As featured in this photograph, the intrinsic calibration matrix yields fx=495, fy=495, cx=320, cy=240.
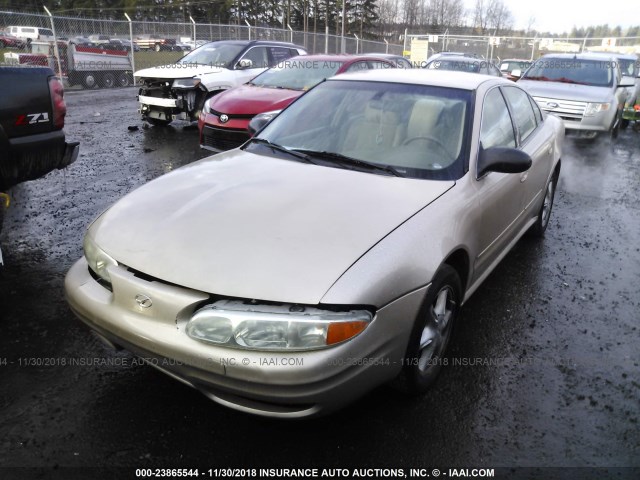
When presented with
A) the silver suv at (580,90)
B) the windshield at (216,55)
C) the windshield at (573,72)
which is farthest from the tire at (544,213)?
the windshield at (216,55)

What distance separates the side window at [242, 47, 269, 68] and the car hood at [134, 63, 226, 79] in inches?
32.9

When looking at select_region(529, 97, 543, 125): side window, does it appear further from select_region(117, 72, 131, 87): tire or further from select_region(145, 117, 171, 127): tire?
select_region(117, 72, 131, 87): tire

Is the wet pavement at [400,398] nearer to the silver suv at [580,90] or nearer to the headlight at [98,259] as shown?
the headlight at [98,259]

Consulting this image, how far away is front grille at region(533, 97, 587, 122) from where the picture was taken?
368 inches

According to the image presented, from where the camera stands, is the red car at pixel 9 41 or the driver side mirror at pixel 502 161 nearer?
the driver side mirror at pixel 502 161

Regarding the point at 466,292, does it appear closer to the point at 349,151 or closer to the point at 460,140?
the point at 460,140

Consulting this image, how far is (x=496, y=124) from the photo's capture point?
3.51m

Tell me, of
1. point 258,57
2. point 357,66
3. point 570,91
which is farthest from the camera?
point 258,57

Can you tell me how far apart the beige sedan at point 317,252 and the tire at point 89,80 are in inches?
606

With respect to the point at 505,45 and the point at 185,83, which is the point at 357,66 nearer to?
the point at 185,83

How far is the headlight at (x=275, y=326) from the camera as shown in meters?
1.93

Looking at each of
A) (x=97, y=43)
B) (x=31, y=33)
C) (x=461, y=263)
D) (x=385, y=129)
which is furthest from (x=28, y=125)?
(x=31, y=33)

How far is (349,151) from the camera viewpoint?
3186 millimetres

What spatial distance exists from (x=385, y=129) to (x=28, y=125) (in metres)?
2.81
